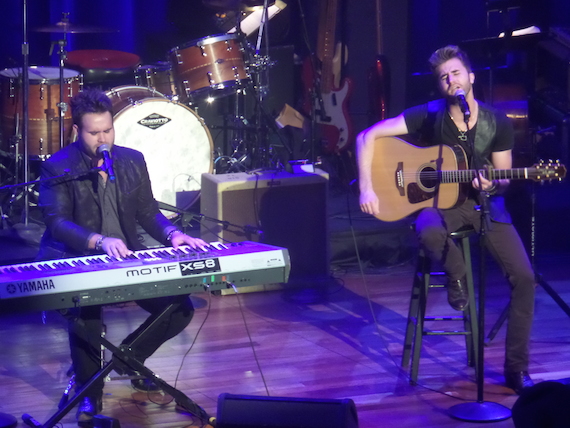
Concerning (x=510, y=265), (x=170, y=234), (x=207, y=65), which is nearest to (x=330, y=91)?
(x=207, y=65)

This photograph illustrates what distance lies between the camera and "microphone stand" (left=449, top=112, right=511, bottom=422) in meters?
3.68

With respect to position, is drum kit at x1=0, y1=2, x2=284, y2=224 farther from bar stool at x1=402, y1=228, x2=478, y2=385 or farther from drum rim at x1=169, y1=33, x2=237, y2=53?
bar stool at x1=402, y1=228, x2=478, y2=385

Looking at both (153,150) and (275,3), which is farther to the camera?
(275,3)

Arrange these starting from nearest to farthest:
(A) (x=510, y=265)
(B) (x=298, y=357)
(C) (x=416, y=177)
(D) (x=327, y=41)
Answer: (A) (x=510, y=265), (C) (x=416, y=177), (B) (x=298, y=357), (D) (x=327, y=41)

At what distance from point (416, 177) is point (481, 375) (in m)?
1.12

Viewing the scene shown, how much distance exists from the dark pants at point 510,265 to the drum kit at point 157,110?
3607 millimetres

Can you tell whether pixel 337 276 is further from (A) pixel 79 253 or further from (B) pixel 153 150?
(A) pixel 79 253

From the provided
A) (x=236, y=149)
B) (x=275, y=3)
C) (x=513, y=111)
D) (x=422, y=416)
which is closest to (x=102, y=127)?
(x=422, y=416)

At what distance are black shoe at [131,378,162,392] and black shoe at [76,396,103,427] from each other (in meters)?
0.37

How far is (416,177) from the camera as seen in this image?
4.36m

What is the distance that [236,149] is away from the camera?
8445 mm

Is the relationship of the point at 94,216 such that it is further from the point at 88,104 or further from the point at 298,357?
the point at 298,357

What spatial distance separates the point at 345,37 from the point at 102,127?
18.5ft

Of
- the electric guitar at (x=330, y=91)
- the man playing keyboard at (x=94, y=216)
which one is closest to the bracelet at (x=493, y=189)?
the man playing keyboard at (x=94, y=216)
